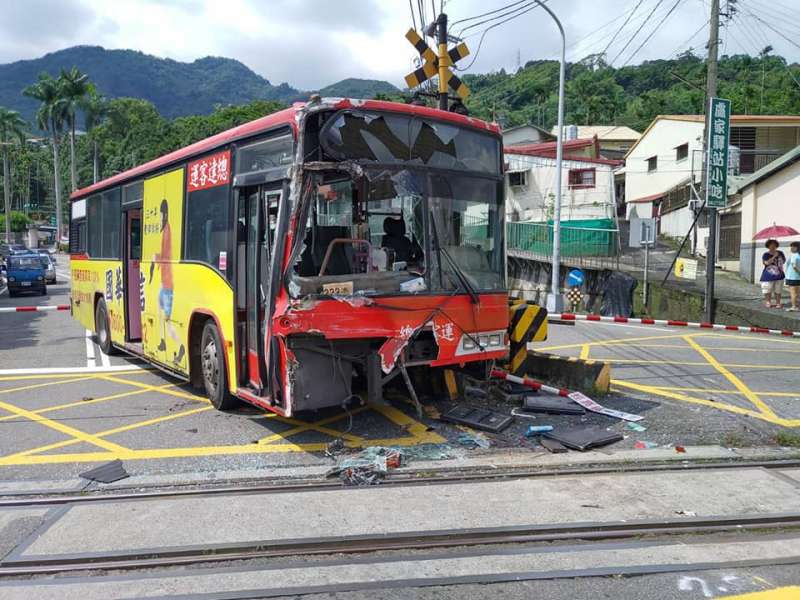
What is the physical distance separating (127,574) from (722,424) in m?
6.19

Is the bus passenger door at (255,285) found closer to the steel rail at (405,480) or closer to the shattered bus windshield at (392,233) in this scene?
the shattered bus windshield at (392,233)

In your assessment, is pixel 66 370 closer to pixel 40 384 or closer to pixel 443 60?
pixel 40 384

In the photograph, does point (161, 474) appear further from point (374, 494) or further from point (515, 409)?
point (515, 409)

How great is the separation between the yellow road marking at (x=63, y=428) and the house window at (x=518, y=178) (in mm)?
34902

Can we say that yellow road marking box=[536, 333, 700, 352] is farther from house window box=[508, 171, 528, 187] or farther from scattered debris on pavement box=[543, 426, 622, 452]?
house window box=[508, 171, 528, 187]

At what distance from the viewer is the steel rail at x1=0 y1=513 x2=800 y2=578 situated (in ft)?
13.6

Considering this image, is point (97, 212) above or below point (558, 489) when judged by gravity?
above

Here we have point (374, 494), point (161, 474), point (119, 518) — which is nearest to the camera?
point (119, 518)

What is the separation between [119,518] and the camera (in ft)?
16.0

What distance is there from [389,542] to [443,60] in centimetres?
948

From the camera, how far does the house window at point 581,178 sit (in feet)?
125

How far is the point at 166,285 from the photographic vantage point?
8.93 meters

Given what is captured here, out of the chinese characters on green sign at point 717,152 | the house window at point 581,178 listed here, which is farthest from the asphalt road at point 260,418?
the house window at point 581,178


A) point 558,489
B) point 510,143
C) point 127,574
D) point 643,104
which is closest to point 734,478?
point 558,489
